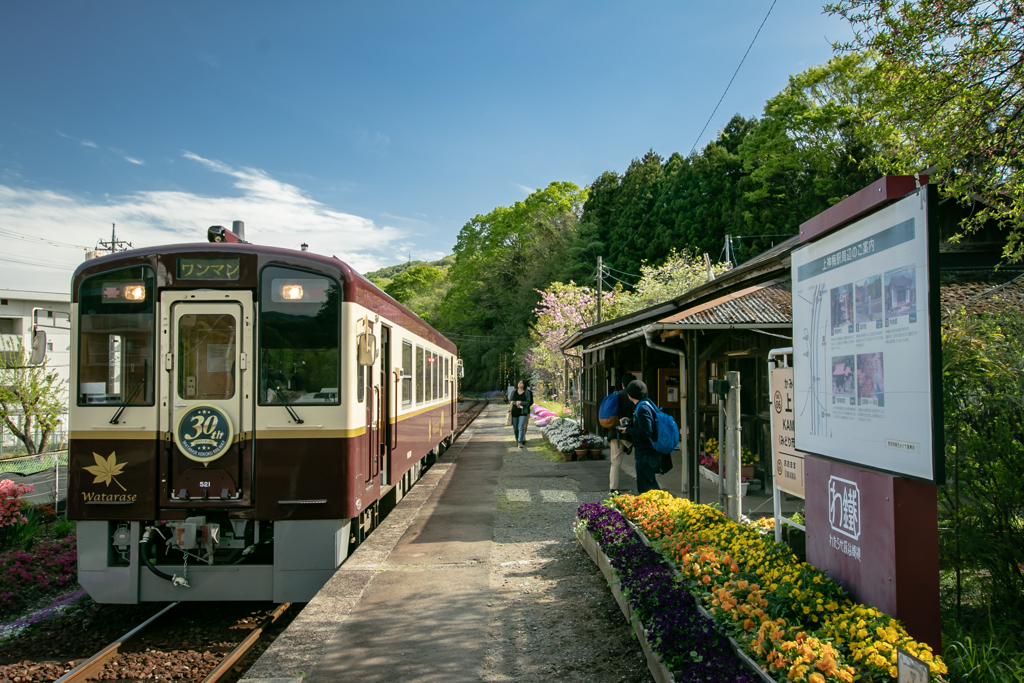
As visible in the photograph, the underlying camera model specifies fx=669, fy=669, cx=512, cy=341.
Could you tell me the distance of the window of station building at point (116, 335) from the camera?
17.6ft

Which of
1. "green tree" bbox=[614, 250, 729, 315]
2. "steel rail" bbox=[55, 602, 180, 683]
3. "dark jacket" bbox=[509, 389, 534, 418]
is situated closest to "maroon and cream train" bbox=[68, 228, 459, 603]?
"steel rail" bbox=[55, 602, 180, 683]

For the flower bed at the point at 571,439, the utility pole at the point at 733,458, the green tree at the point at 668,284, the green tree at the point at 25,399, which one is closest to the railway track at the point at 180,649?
the utility pole at the point at 733,458

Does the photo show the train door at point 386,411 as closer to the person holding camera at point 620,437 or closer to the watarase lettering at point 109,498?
the watarase lettering at point 109,498

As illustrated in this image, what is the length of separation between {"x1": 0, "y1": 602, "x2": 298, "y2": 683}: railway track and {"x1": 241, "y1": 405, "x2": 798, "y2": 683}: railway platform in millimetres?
527

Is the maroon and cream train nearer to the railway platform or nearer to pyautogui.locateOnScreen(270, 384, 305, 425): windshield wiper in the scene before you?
pyautogui.locateOnScreen(270, 384, 305, 425): windshield wiper

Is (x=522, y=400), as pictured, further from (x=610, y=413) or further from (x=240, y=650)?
(x=240, y=650)

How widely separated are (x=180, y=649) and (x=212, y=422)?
166 cm

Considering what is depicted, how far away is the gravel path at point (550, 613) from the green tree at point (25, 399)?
14449 millimetres

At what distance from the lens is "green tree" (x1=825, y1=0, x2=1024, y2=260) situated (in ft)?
16.4

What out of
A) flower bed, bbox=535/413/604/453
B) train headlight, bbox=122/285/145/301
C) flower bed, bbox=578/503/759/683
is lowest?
flower bed, bbox=535/413/604/453

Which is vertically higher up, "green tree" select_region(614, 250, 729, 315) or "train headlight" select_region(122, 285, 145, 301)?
"green tree" select_region(614, 250, 729, 315)

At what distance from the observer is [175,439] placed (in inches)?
210

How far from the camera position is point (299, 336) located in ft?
17.9

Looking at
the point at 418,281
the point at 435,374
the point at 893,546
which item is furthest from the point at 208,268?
the point at 418,281
